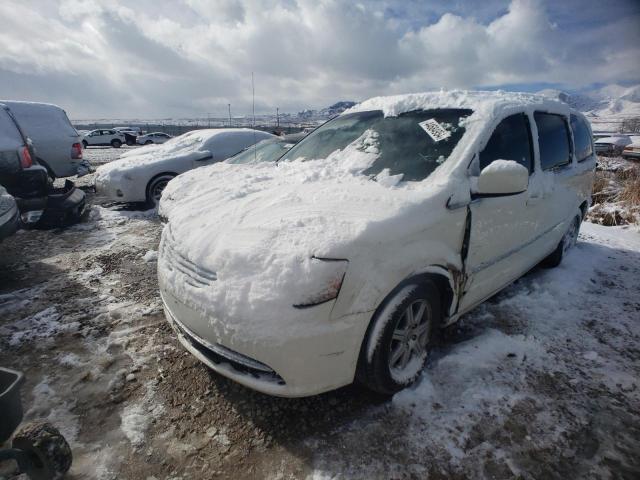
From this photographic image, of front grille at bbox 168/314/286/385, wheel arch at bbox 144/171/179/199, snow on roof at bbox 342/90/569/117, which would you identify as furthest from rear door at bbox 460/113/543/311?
wheel arch at bbox 144/171/179/199

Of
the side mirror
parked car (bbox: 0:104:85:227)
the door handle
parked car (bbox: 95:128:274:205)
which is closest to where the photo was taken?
the side mirror

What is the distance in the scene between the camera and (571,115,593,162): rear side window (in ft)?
12.3

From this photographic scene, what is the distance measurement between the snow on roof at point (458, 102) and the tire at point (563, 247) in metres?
1.48

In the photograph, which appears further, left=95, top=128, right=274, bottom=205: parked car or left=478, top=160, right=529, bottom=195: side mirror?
left=95, top=128, right=274, bottom=205: parked car

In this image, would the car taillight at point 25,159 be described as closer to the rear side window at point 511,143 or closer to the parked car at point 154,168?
the parked car at point 154,168

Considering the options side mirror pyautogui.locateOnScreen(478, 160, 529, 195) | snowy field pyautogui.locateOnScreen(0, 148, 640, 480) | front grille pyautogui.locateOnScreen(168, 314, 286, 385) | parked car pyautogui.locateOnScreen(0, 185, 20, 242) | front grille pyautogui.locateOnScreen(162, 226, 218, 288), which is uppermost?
side mirror pyautogui.locateOnScreen(478, 160, 529, 195)

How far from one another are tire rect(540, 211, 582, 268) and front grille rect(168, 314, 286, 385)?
357 cm

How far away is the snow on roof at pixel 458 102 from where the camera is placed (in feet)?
8.82

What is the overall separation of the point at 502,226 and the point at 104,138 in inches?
1320

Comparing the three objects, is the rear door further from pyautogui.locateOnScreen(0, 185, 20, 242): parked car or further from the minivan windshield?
pyautogui.locateOnScreen(0, 185, 20, 242): parked car

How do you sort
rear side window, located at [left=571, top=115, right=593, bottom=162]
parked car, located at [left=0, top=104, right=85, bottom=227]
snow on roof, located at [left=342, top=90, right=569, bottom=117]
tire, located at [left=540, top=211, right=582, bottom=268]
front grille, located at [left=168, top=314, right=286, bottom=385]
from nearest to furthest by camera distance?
front grille, located at [left=168, top=314, right=286, bottom=385] < snow on roof, located at [left=342, top=90, right=569, bottom=117] < rear side window, located at [left=571, top=115, right=593, bottom=162] < tire, located at [left=540, top=211, right=582, bottom=268] < parked car, located at [left=0, top=104, right=85, bottom=227]

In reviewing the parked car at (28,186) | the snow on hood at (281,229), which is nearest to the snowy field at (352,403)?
the snow on hood at (281,229)

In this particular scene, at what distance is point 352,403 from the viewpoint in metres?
2.15

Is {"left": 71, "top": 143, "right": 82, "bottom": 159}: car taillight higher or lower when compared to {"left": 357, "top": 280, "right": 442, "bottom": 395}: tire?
higher
